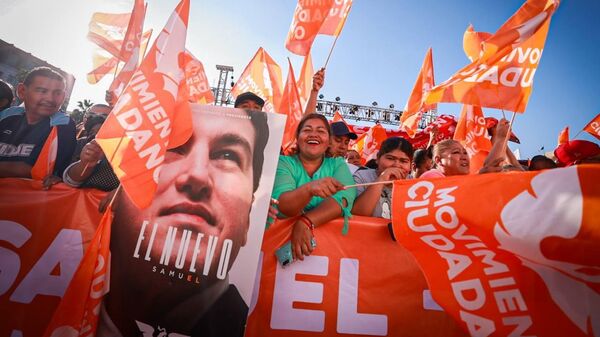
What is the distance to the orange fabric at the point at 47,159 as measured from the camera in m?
2.23

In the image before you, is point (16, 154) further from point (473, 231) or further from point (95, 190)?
point (473, 231)

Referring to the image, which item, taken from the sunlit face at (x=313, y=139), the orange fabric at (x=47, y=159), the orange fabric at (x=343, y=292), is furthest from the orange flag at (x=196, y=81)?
the orange fabric at (x=343, y=292)

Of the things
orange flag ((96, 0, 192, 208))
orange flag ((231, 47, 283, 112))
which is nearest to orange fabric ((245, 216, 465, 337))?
orange flag ((96, 0, 192, 208))

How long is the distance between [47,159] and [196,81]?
4427mm

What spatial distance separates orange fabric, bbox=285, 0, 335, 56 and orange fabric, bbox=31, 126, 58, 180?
3078 millimetres

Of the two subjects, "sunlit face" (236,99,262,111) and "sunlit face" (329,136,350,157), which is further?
"sunlit face" (329,136,350,157)

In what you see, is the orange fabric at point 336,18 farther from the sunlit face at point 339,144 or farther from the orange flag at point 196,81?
the orange flag at point 196,81

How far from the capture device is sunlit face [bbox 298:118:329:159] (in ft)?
7.76

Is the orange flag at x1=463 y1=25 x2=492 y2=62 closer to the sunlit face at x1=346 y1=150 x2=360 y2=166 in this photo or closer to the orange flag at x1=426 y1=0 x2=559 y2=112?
the orange flag at x1=426 y1=0 x2=559 y2=112

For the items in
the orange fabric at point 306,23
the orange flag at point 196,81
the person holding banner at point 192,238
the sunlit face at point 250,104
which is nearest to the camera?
the person holding banner at point 192,238

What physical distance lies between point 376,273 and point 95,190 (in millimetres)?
2044

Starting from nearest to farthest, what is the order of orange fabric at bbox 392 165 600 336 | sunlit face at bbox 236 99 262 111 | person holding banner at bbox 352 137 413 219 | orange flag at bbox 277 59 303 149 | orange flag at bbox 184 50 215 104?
orange fabric at bbox 392 165 600 336 < person holding banner at bbox 352 137 413 219 < sunlit face at bbox 236 99 262 111 < orange flag at bbox 277 59 303 149 < orange flag at bbox 184 50 215 104

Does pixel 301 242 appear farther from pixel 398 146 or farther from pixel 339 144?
pixel 339 144

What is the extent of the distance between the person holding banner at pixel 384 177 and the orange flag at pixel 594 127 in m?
5.60
